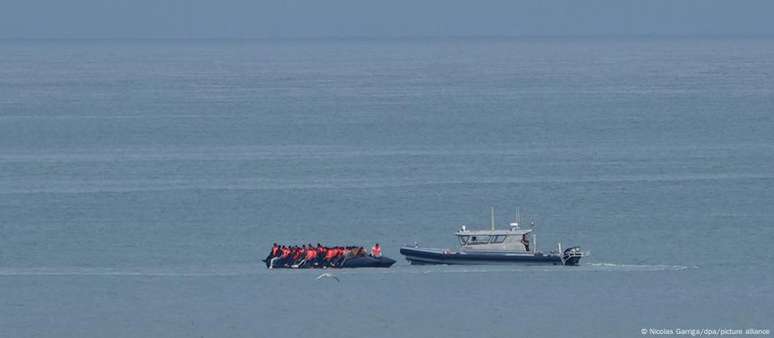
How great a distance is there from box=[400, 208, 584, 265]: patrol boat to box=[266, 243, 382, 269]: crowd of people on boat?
154 cm

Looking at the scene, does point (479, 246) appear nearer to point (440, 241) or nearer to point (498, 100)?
point (440, 241)

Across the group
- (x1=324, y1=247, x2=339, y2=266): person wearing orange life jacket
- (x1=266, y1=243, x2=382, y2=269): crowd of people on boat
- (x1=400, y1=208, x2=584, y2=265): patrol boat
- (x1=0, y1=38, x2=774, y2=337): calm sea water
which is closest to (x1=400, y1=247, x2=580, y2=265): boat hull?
(x1=400, y1=208, x2=584, y2=265): patrol boat

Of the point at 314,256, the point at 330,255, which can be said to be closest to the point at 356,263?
the point at 330,255

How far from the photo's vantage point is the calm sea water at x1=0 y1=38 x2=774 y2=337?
51.1m

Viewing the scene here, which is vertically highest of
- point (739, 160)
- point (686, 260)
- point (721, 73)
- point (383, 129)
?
point (721, 73)

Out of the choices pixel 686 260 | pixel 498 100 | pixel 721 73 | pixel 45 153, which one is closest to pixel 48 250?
pixel 686 260

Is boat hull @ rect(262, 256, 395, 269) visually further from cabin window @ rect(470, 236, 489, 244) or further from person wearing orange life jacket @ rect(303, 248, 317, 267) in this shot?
cabin window @ rect(470, 236, 489, 244)

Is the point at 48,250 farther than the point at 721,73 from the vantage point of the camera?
No

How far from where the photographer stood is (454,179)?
8231cm

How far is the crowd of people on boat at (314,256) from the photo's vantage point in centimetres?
5778

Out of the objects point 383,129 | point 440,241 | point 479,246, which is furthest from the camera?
point 383,129

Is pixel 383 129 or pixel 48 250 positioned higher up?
pixel 383 129

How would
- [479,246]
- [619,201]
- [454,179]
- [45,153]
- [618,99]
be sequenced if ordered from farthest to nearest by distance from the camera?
[618,99] → [45,153] → [454,179] → [619,201] → [479,246]

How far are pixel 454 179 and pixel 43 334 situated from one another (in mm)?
35635
